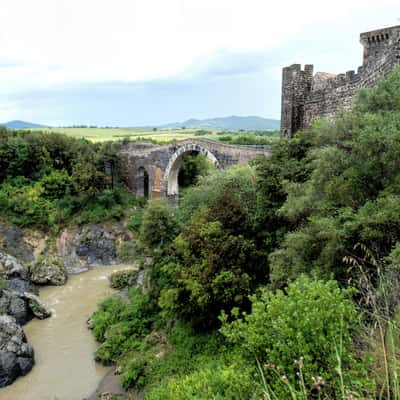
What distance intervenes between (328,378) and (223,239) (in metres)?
7.63

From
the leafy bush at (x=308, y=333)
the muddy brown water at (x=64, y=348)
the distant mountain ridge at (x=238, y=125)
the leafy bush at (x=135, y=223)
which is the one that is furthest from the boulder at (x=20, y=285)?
the distant mountain ridge at (x=238, y=125)

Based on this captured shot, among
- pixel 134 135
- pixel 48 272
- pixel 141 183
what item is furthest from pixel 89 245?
pixel 134 135

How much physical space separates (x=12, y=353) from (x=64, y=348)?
93.0 inches

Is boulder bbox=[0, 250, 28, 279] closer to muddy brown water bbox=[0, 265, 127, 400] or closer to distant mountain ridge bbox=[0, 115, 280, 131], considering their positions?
muddy brown water bbox=[0, 265, 127, 400]

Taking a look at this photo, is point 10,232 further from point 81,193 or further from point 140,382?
point 140,382

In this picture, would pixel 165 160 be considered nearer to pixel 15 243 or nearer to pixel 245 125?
pixel 15 243

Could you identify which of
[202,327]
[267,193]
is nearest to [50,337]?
[202,327]

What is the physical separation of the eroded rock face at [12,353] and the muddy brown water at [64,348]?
0.28 meters

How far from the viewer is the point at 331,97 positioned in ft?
49.4

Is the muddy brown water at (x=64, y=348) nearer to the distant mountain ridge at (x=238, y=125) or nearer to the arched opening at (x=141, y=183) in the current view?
the arched opening at (x=141, y=183)

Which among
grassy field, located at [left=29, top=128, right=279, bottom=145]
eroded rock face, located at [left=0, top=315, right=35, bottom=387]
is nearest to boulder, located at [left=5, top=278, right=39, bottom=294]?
eroded rock face, located at [left=0, top=315, right=35, bottom=387]

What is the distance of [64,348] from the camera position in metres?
15.6

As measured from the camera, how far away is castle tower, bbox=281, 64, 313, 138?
1641 centimetres

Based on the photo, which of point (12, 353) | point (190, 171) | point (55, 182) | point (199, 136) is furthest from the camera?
point (199, 136)
